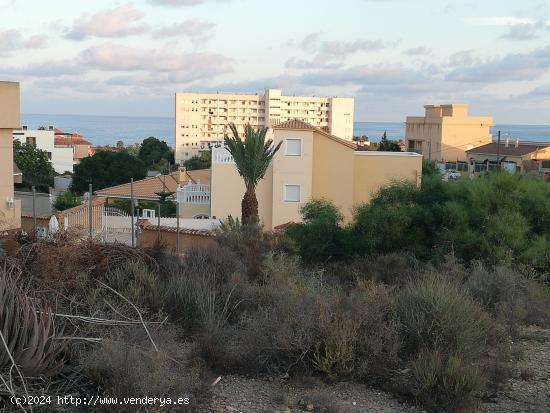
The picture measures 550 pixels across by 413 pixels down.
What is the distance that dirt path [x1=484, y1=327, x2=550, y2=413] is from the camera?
7645 millimetres

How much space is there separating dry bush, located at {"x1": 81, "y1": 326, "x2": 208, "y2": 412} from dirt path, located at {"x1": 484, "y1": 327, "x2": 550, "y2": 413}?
294cm

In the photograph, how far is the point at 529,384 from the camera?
8.54 metres

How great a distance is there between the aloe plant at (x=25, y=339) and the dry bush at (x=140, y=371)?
0.32m

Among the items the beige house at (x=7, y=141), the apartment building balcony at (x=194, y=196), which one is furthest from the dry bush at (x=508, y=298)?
the apartment building balcony at (x=194, y=196)

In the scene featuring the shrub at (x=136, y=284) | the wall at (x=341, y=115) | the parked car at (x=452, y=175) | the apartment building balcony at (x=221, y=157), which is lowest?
the shrub at (x=136, y=284)

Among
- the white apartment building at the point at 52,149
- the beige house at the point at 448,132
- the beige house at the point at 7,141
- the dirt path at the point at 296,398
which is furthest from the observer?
the white apartment building at the point at 52,149

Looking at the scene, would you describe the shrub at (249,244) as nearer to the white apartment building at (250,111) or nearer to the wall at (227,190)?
the wall at (227,190)

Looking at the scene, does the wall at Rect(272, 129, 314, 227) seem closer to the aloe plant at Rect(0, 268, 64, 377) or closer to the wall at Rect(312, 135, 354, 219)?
the wall at Rect(312, 135, 354, 219)

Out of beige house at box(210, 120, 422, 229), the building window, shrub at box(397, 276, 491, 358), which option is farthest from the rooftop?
shrub at box(397, 276, 491, 358)

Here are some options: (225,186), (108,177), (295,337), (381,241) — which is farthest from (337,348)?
(108,177)

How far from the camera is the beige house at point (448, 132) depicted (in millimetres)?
89250

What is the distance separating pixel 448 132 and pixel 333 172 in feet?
171

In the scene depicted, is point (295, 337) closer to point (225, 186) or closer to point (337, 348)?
point (337, 348)

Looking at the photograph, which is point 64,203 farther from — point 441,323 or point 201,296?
point 441,323
